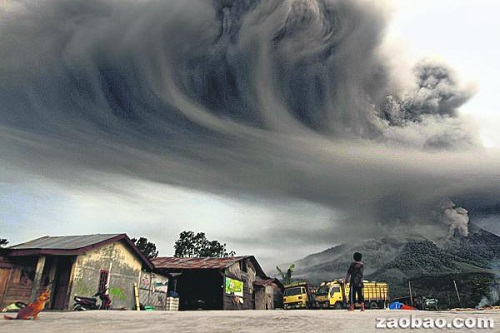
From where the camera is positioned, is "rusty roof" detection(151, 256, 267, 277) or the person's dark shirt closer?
the person's dark shirt

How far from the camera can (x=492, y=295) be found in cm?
4394

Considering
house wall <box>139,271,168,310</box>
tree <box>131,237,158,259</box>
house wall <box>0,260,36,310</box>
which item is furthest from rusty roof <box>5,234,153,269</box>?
tree <box>131,237,158,259</box>

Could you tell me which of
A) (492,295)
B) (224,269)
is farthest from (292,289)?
(492,295)

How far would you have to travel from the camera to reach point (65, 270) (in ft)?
62.7

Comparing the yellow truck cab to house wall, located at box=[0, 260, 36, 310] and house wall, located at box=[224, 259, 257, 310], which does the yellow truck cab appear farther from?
house wall, located at box=[0, 260, 36, 310]

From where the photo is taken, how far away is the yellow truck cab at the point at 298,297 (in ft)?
108

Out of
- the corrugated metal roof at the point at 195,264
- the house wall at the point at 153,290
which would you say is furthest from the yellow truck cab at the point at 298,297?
the house wall at the point at 153,290

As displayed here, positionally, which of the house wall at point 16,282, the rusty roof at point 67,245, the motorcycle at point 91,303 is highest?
the rusty roof at point 67,245

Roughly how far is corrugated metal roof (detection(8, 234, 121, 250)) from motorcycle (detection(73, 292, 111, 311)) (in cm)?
257

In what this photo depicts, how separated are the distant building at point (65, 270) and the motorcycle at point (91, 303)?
Result: 36 centimetres

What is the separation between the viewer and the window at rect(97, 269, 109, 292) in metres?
20.2

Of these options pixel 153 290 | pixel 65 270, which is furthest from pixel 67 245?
pixel 153 290

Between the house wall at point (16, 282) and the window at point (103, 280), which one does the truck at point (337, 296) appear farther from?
the house wall at point (16, 282)

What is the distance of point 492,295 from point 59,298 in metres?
47.4
